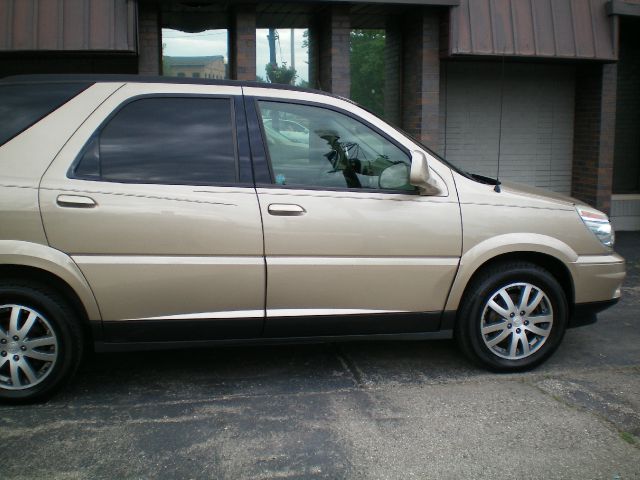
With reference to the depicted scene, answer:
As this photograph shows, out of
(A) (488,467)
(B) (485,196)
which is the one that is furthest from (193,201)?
(A) (488,467)

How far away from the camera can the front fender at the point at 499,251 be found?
4.69 meters

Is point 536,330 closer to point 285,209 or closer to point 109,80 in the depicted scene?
point 285,209

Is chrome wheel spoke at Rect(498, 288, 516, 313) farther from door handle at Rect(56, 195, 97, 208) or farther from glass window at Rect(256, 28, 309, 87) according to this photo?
glass window at Rect(256, 28, 309, 87)

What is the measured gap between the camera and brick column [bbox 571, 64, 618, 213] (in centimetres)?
1016

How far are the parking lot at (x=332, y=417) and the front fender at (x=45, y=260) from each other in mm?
802

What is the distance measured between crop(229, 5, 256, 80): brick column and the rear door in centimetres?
442

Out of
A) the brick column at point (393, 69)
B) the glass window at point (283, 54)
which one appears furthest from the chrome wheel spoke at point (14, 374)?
the brick column at point (393, 69)

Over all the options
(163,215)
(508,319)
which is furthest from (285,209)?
(508,319)

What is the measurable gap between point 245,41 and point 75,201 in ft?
17.0

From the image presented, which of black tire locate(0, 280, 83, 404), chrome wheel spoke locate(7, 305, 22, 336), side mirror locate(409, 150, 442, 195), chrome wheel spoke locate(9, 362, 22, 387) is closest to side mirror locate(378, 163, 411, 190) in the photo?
side mirror locate(409, 150, 442, 195)

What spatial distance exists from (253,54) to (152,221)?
16.7 ft

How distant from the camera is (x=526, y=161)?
1072 centimetres

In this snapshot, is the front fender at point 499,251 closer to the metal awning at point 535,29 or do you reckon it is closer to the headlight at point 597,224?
the headlight at point 597,224

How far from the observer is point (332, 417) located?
421 cm
